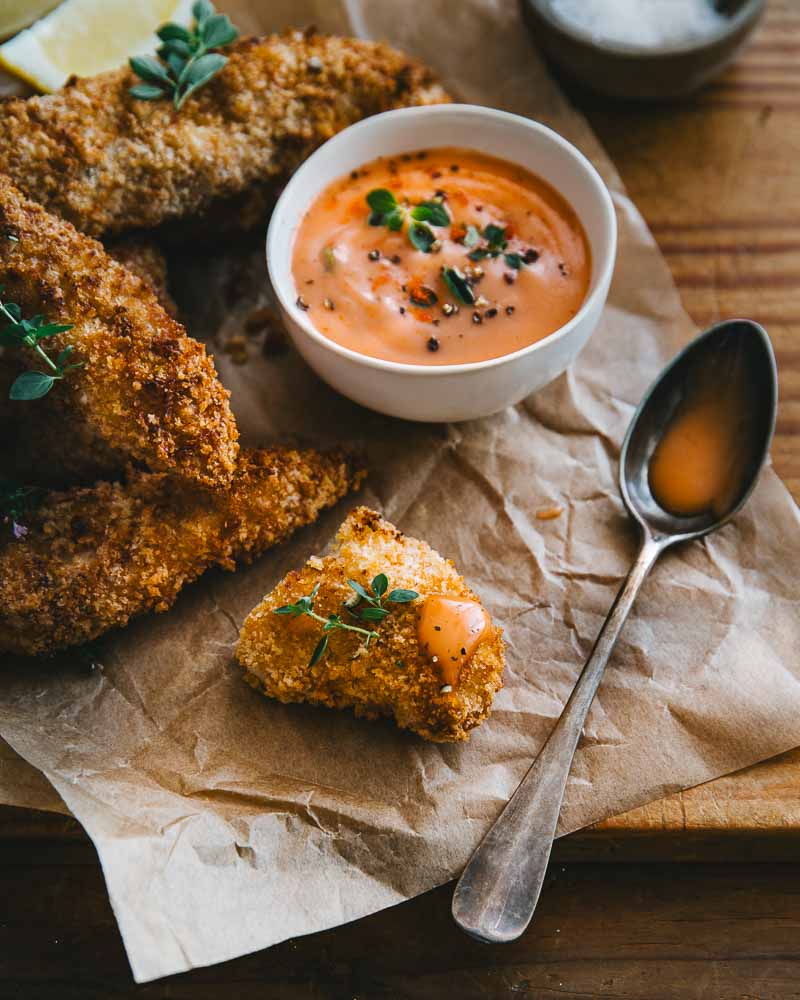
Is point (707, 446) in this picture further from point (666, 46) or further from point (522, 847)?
point (666, 46)

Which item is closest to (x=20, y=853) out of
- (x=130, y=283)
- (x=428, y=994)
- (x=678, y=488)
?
(x=428, y=994)

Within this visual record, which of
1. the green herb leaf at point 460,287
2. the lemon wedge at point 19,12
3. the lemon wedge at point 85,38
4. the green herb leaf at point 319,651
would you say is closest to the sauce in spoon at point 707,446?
the green herb leaf at point 460,287

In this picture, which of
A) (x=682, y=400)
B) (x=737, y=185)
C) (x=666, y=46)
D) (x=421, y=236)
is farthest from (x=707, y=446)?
(x=666, y=46)

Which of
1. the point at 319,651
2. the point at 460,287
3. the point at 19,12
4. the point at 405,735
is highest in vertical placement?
the point at 19,12

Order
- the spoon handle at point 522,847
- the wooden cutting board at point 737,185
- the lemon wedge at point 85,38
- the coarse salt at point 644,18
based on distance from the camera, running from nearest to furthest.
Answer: the spoon handle at point 522,847, the lemon wedge at point 85,38, the wooden cutting board at point 737,185, the coarse salt at point 644,18

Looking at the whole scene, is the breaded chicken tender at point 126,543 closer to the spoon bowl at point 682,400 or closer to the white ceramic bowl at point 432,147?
the white ceramic bowl at point 432,147
